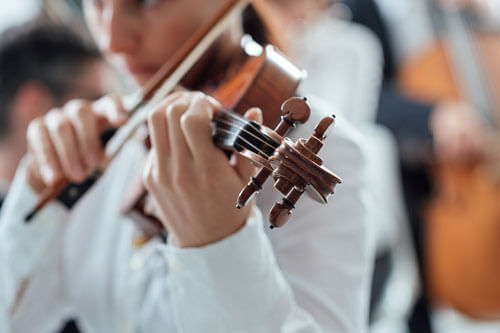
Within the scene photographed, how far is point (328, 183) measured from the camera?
9.7 inches

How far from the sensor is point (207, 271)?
315 millimetres

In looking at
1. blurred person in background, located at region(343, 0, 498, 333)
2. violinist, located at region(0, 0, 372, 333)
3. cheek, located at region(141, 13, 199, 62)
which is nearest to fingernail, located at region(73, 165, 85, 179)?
violinist, located at region(0, 0, 372, 333)

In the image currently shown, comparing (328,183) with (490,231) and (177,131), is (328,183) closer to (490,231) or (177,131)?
Answer: (177,131)

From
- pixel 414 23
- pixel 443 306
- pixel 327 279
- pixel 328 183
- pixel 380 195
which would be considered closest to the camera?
pixel 328 183

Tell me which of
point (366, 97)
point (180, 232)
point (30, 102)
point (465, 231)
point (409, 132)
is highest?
point (180, 232)

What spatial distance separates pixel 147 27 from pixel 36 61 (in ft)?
1.09

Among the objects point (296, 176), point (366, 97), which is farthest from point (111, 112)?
point (366, 97)

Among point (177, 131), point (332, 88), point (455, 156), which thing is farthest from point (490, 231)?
point (177, 131)

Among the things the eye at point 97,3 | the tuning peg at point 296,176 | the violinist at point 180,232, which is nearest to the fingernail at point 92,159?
the violinist at point 180,232

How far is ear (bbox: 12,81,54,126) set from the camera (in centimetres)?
63

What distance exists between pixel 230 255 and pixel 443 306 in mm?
899

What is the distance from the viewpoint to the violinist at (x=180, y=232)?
1.01ft

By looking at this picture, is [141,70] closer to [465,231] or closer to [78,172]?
[78,172]

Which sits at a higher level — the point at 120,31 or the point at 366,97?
the point at 120,31
